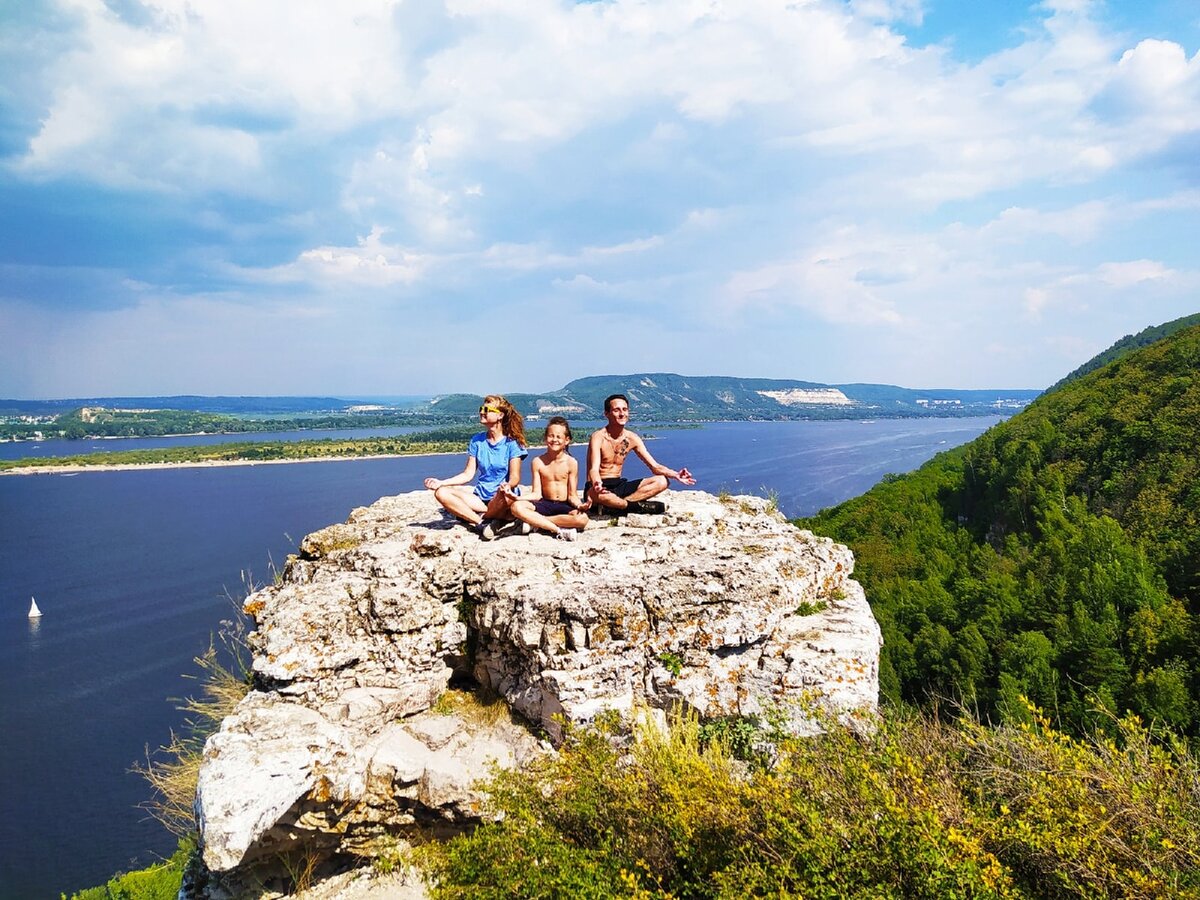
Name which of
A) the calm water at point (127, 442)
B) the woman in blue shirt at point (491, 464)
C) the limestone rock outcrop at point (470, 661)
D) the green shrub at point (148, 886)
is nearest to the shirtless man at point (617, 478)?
the woman in blue shirt at point (491, 464)

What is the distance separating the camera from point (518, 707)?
248 inches

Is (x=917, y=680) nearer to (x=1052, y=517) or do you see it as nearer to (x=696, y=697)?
(x=1052, y=517)

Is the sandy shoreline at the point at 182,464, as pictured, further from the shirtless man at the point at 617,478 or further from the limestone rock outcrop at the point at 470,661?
the limestone rock outcrop at the point at 470,661

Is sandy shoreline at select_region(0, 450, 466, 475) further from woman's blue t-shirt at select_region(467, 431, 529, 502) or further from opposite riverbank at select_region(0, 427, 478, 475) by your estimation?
woman's blue t-shirt at select_region(467, 431, 529, 502)

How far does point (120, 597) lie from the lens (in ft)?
153

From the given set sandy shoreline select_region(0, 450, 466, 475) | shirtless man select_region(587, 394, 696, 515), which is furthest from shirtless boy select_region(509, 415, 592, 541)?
sandy shoreline select_region(0, 450, 466, 475)

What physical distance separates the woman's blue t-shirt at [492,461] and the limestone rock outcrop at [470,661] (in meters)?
1.24

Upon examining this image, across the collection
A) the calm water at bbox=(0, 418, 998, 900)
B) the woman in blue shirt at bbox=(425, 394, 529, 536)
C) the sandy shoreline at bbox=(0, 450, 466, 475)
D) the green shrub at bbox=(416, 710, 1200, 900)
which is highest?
the woman in blue shirt at bbox=(425, 394, 529, 536)

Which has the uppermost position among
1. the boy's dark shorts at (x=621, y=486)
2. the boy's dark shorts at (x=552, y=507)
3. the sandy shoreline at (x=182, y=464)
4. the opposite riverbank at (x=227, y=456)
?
the boy's dark shorts at (x=621, y=486)

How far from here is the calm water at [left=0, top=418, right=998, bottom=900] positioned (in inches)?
923

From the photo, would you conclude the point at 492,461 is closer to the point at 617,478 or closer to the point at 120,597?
the point at 617,478

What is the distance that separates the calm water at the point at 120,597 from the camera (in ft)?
76.9

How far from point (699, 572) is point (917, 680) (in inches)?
859

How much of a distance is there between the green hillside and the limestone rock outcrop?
151 inches
